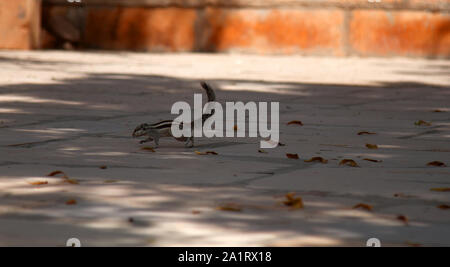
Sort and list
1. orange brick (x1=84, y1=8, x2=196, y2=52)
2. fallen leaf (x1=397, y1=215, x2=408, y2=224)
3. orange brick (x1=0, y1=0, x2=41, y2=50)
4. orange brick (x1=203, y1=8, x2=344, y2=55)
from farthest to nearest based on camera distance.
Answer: orange brick (x1=84, y1=8, x2=196, y2=52) → orange brick (x1=203, y1=8, x2=344, y2=55) → orange brick (x1=0, y1=0, x2=41, y2=50) → fallen leaf (x1=397, y1=215, x2=408, y2=224)

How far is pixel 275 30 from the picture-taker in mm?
19844

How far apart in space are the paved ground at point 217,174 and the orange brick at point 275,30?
28.1ft

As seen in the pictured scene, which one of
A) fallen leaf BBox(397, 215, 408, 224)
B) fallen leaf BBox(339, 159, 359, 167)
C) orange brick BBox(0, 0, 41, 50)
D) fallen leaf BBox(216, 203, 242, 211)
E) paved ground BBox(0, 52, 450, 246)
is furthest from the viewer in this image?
orange brick BBox(0, 0, 41, 50)

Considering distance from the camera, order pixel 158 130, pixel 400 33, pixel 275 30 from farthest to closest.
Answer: pixel 275 30 < pixel 400 33 < pixel 158 130

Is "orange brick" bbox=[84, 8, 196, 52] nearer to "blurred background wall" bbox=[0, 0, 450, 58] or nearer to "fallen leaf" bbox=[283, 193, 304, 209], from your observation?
"blurred background wall" bbox=[0, 0, 450, 58]

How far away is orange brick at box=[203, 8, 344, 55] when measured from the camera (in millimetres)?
19506

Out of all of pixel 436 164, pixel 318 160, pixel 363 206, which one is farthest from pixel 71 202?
pixel 436 164

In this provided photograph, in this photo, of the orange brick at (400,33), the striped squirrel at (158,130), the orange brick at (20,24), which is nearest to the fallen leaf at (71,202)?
the striped squirrel at (158,130)

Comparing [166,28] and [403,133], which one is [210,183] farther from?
[166,28]

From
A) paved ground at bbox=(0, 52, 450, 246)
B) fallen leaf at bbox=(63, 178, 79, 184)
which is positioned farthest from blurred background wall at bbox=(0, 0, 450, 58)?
fallen leaf at bbox=(63, 178, 79, 184)

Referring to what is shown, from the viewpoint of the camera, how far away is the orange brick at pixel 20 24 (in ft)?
61.7

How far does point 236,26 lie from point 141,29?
207cm

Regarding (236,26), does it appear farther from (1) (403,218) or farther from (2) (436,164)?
(1) (403,218)

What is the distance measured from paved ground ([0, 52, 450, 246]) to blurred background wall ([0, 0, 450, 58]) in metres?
8.22
